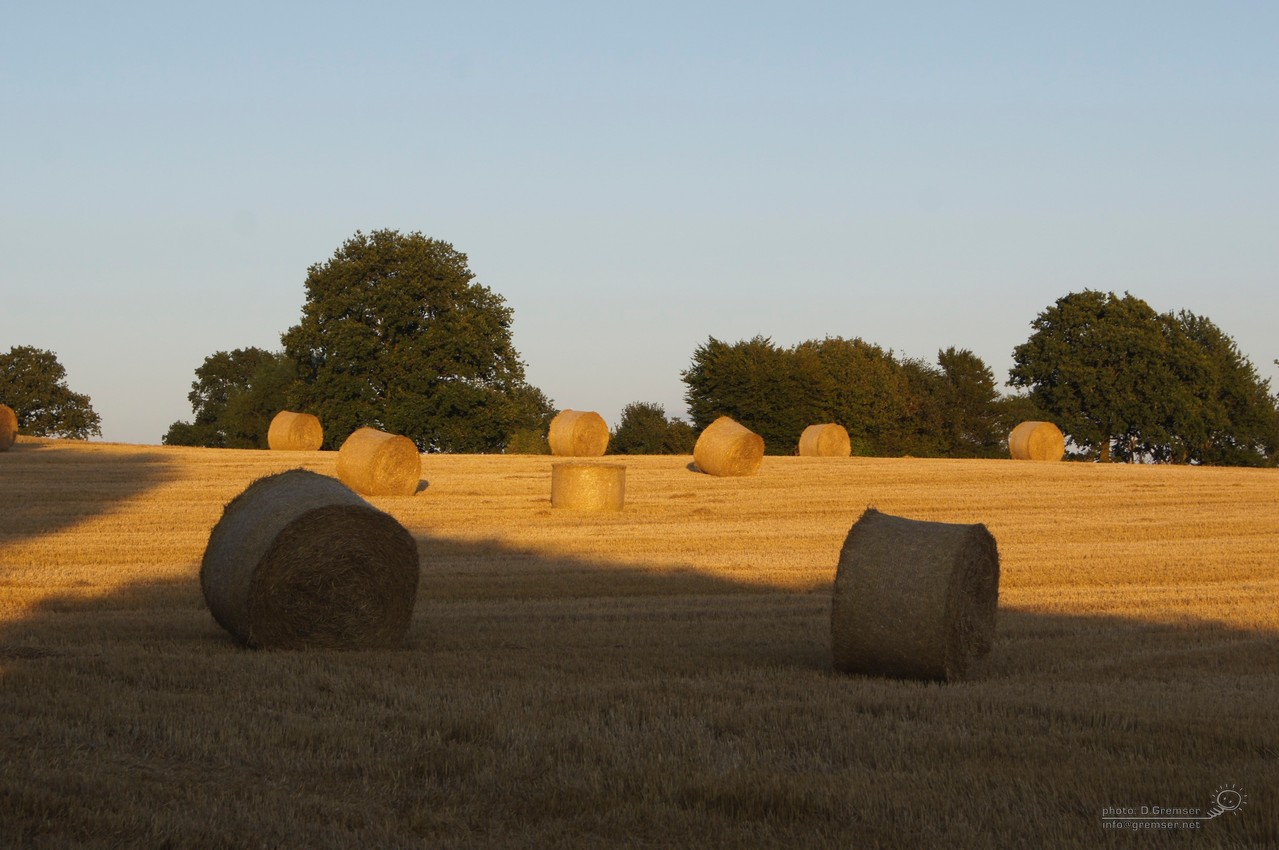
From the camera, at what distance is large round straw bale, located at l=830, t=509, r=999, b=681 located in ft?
28.9

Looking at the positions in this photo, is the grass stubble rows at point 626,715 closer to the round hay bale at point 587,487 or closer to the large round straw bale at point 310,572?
the large round straw bale at point 310,572

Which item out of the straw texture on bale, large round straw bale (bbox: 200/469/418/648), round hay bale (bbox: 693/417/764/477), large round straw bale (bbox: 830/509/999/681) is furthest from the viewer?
the straw texture on bale

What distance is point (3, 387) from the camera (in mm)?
62656

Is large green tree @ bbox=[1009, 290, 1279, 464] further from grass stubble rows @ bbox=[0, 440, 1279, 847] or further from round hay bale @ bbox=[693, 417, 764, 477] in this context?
grass stubble rows @ bbox=[0, 440, 1279, 847]

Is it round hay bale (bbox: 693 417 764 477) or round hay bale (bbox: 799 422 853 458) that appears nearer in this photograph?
round hay bale (bbox: 693 417 764 477)

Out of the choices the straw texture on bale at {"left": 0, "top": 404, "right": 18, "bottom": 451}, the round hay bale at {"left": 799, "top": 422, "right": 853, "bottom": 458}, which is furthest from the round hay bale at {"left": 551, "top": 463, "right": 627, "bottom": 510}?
the round hay bale at {"left": 799, "top": 422, "right": 853, "bottom": 458}

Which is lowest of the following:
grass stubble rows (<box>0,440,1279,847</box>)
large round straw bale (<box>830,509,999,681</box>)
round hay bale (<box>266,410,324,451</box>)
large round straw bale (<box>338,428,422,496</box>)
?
grass stubble rows (<box>0,440,1279,847</box>)

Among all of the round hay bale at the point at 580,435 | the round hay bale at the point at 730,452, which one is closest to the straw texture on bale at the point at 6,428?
the round hay bale at the point at 580,435

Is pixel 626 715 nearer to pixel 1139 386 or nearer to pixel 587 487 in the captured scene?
pixel 587 487

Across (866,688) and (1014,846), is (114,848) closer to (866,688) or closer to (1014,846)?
(1014,846)

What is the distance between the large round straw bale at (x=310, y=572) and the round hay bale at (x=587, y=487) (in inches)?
464

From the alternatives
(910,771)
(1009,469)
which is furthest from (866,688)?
(1009,469)

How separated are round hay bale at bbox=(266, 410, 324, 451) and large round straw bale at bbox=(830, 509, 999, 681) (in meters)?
30.3

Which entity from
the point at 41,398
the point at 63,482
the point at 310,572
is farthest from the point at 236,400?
the point at 310,572
